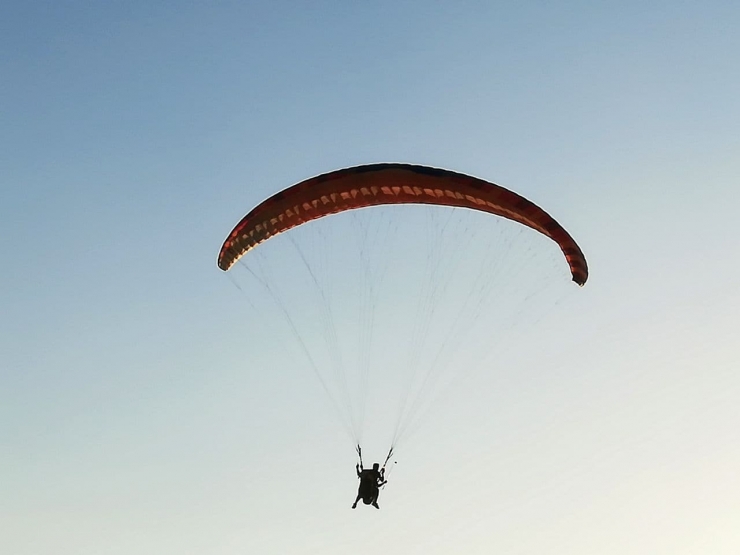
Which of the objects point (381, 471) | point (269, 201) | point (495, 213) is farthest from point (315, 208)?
point (381, 471)

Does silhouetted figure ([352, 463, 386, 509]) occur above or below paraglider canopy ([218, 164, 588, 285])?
below

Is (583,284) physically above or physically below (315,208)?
below

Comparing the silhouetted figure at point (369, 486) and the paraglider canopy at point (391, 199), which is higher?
the paraglider canopy at point (391, 199)

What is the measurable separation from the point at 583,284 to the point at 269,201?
8.48 metres

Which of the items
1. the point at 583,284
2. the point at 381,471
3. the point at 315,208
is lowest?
the point at 381,471

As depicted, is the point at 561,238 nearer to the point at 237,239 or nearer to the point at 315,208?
the point at 315,208

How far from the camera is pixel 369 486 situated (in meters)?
30.9

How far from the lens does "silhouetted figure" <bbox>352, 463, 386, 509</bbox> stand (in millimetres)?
30922

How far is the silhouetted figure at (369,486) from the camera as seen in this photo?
30922 millimetres

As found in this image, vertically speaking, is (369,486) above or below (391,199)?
below

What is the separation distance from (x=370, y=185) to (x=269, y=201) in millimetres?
2845

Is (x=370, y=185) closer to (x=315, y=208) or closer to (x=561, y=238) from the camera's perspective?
(x=315, y=208)

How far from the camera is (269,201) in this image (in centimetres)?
3078

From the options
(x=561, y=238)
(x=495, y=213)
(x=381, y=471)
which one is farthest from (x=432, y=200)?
(x=381, y=471)
